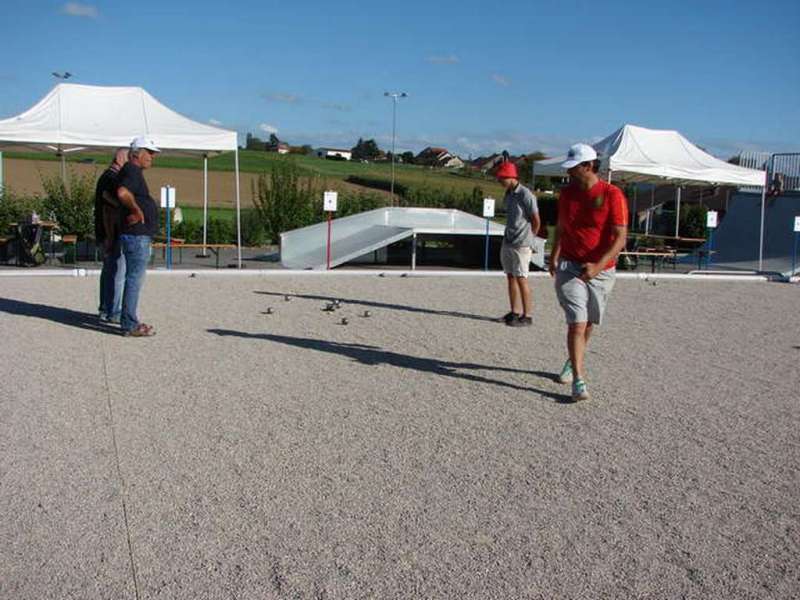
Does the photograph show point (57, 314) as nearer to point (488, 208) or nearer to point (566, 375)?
point (566, 375)

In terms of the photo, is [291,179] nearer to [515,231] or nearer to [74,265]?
[74,265]

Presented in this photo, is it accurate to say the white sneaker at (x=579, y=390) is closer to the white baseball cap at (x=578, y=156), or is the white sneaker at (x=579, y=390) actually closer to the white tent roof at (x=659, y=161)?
the white baseball cap at (x=578, y=156)

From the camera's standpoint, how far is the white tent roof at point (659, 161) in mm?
17328

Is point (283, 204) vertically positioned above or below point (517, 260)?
above

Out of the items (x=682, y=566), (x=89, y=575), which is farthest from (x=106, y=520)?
(x=682, y=566)

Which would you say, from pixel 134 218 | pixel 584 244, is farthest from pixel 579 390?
pixel 134 218

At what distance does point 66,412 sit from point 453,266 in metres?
13.9

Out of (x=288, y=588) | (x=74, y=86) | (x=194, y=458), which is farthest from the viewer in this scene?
(x=74, y=86)

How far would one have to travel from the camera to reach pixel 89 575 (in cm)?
337

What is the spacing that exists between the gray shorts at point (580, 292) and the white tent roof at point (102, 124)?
10.1 meters

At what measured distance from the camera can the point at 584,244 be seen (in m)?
6.07

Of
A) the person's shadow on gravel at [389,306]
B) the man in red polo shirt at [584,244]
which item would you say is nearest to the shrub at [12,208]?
the person's shadow on gravel at [389,306]

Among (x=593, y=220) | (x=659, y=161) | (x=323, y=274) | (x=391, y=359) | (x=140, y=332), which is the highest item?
(x=659, y=161)

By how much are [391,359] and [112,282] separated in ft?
10.3
